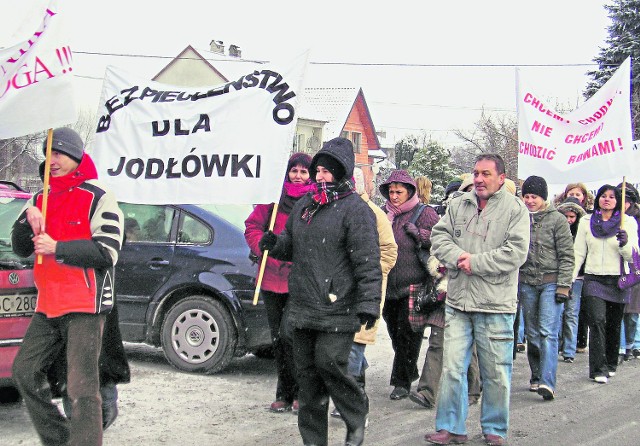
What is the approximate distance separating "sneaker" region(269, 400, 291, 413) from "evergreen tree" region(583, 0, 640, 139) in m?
30.3

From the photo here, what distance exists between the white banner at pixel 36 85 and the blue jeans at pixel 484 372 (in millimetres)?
3029

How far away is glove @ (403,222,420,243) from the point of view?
7230mm

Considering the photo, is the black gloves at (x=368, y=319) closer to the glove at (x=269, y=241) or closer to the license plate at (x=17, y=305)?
the glove at (x=269, y=241)

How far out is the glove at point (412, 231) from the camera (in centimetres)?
723

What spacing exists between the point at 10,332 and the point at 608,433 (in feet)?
14.6

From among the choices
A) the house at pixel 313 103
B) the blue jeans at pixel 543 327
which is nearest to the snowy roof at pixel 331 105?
the house at pixel 313 103

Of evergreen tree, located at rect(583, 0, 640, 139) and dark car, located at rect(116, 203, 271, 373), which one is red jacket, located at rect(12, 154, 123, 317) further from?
evergreen tree, located at rect(583, 0, 640, 139)

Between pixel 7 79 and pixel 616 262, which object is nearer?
pixel 7 79

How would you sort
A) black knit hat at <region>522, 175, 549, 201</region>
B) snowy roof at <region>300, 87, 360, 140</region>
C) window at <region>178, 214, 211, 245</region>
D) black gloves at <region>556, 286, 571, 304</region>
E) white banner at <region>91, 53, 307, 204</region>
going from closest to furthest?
white banner at <region>91, 53, 307, 204</region> → black gloves at <region>556, 286, 571, 304</region> → black knit hat at <region>522, 175, 549, 201</region> → window at <region>178, 214, 211, 245</region> → snowy roof at <region>300, 87, 360, 140</region>

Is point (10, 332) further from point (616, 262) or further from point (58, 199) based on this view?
point (616, 262)

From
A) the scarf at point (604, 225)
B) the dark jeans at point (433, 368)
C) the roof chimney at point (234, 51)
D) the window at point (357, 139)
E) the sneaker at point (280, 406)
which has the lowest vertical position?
the sneaker at point (280, 406)

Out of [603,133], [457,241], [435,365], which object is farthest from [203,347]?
[603,133]

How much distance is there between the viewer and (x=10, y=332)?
18.2 ft

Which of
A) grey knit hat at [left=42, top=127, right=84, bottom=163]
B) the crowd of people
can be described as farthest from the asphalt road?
grey knit hat at [left=42, top=127, right=84, bottom=163]
